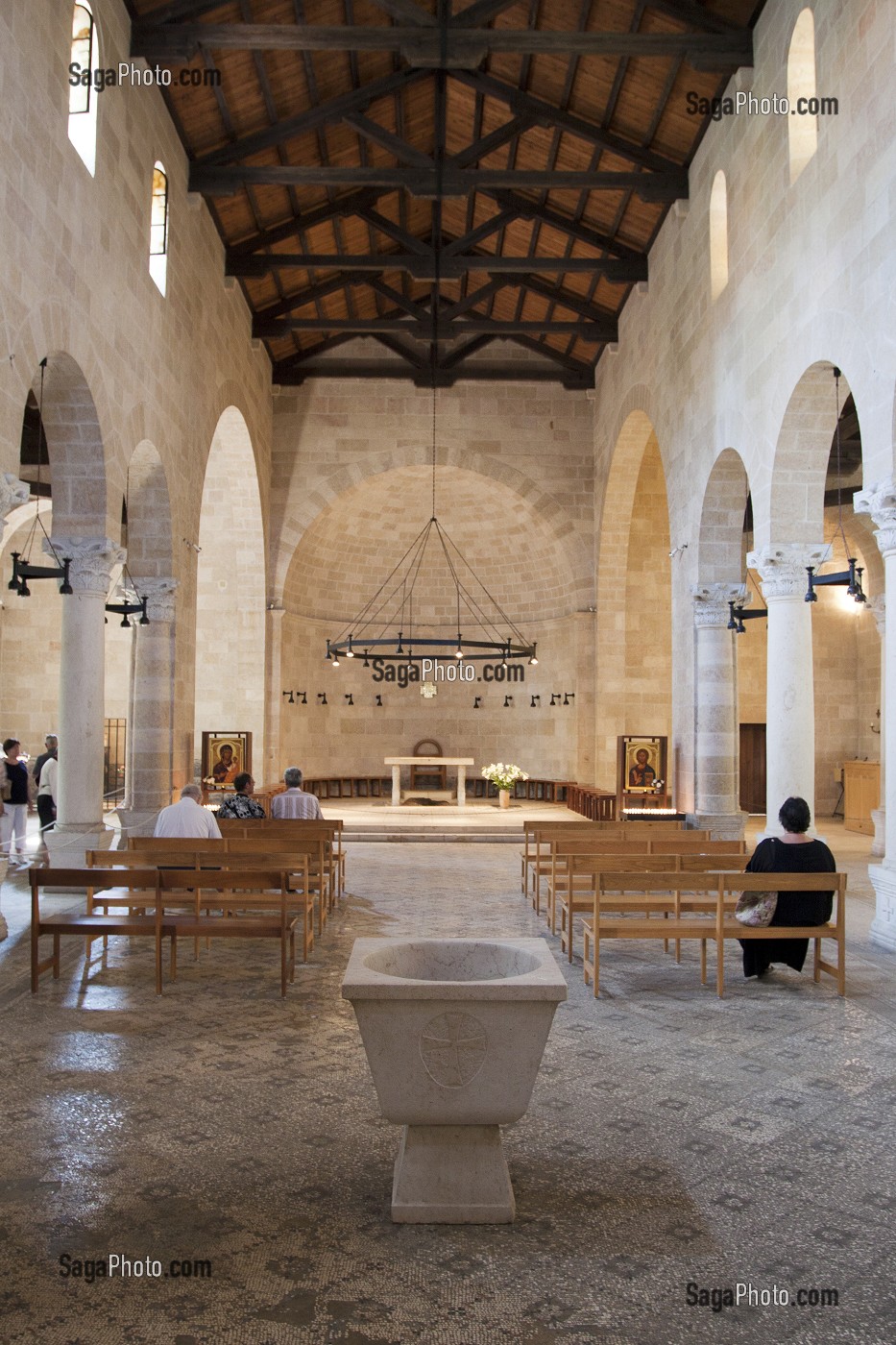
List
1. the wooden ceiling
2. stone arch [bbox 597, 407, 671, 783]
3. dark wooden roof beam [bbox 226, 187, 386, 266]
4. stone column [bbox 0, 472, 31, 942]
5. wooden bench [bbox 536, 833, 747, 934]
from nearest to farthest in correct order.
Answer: stone column [bbox 0, 472, 31, 942]
wooden bench [bbox 536, 833, 747, 934]
the wooden ceiling
dark wooden roof beam [bbox 226, 187, 386, 266]
stone arch [bbox 597, 407, 671, 783]

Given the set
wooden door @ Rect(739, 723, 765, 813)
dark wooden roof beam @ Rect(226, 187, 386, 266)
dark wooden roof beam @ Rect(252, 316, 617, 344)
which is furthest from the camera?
wooden door @ Rect(739, 723, 765, 813)

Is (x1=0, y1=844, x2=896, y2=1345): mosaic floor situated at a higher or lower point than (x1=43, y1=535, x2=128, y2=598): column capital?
lower

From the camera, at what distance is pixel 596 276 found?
55.8ft

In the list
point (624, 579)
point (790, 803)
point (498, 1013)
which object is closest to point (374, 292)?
point (624, 579)

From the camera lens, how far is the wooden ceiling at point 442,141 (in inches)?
414

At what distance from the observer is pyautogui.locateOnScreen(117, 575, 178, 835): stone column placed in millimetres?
12625

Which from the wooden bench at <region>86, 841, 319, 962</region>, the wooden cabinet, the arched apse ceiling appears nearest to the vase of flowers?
the arched apse ceiling

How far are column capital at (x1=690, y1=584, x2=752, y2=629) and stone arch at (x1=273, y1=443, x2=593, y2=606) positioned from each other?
6.78 m

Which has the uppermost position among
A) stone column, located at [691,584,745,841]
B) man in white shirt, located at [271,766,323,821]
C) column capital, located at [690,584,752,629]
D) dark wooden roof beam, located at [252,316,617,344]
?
dark wooden roof beam, located at [252,316,617,344]

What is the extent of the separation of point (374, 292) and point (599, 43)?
30.6 ft

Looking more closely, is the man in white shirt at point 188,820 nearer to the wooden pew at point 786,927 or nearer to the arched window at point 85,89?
the wooden pew at point 786,927

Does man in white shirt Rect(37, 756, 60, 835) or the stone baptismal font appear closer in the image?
the stone baptismal font

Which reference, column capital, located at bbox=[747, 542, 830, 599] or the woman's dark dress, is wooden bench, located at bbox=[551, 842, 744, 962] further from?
column capital, located at bbox=[747, 542, 830, 599]

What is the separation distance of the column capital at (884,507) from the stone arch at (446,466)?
39.2 ft
